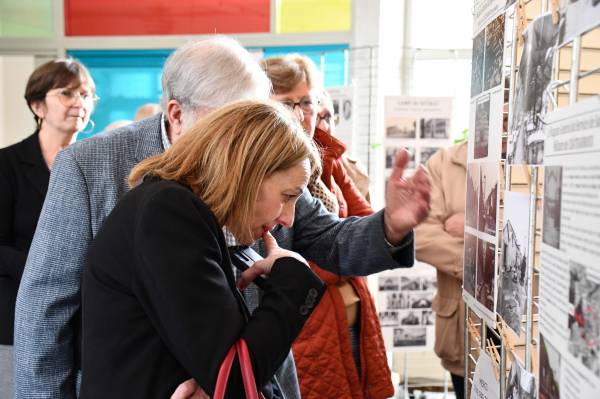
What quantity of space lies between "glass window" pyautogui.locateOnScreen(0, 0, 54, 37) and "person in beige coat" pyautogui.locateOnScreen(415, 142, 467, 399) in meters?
4.22

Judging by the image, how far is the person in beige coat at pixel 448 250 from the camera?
9.41 ft

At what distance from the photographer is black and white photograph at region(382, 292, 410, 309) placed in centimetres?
417

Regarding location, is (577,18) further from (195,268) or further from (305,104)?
(305,104)

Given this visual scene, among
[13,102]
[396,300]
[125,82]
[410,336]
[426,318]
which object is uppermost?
[125,82]

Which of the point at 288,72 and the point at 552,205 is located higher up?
the point at 288,72

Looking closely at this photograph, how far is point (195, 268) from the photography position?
109 cm

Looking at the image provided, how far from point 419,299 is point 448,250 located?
4.51 feet

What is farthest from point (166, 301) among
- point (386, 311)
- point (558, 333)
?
point (386, 311)

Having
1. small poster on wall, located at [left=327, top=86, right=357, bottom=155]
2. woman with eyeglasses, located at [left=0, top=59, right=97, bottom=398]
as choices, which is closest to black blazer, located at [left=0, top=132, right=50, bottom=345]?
woman with eyeglasses, located at [left=0, top=59, right=97, bottom=398]

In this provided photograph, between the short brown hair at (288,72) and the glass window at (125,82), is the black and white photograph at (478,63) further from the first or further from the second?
the glass window at (125,82)

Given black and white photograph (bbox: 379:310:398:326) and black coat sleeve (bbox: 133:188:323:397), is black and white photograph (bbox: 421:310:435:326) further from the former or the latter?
black coat sleeve (bbox: 133:188:323:397)

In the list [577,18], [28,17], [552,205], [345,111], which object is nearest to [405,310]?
[345,111]

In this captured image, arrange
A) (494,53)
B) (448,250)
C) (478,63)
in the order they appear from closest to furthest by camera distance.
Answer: (494,53) < (478,63) < (448,250)

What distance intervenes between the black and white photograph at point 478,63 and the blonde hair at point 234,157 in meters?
0.44
